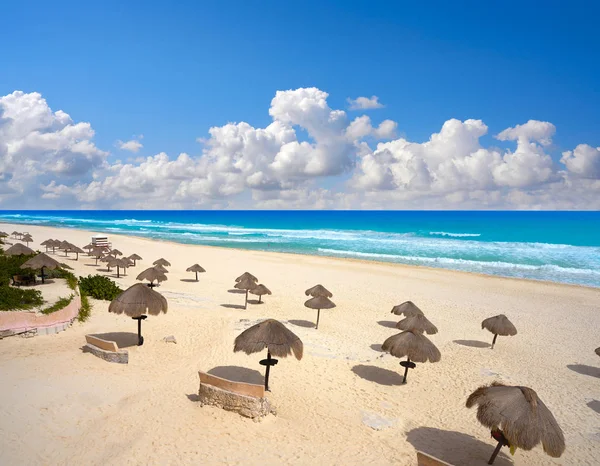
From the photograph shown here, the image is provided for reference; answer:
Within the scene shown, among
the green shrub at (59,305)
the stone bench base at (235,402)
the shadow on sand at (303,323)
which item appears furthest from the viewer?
the shadow on sand at (303,323)

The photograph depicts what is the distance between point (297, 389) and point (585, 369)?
10.1 meters

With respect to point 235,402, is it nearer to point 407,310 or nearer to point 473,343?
point 407,310

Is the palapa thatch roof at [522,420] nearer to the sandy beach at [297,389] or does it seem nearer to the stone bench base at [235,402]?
the sandy beach at [297,389]

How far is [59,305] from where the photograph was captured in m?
12.6

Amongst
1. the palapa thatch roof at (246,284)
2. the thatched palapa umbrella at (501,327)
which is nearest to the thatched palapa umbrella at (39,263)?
the palapa thatch roof at (246,284)

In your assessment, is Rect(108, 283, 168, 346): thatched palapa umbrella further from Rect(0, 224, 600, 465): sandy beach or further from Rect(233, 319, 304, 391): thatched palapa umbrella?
Rect(233, 319, 304, 391): thatched palapa umbrella

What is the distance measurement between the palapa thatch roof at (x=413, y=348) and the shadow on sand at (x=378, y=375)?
1.18 meters

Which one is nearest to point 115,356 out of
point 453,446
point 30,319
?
point 30,319

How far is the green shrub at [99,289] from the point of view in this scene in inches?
648

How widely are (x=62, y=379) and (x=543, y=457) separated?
36.7ft

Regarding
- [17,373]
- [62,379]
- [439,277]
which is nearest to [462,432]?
[62,379]

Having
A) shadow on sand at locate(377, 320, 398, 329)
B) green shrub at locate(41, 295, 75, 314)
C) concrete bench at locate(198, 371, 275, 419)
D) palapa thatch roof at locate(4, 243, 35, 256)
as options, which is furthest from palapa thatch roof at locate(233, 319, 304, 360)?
palapa thatch roof at locate(4, 243, 35, 256)

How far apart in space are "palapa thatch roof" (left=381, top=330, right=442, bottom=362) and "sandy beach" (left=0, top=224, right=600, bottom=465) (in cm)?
109

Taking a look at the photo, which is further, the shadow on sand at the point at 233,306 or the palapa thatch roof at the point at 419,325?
the shadow on sand at the point at 233,306
